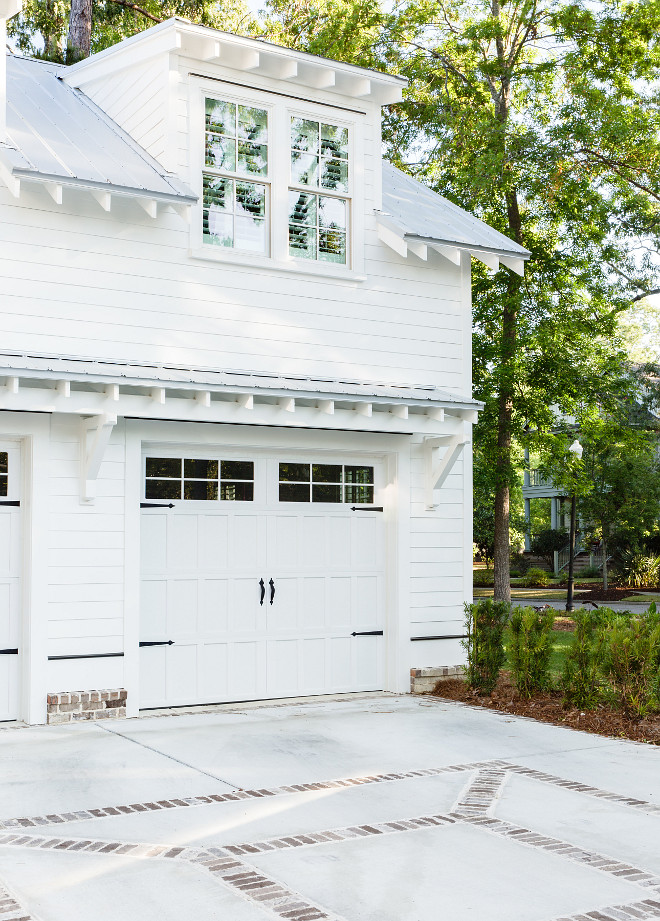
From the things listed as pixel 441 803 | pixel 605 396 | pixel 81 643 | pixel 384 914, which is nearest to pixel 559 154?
pixel 605 396

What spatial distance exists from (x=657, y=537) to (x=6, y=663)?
24216 millimetres

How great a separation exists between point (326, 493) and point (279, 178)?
304 centimetres

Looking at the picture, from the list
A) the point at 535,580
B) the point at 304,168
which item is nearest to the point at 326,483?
the point at 304,168

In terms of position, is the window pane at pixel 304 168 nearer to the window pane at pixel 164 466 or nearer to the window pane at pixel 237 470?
the window pane at pixel 237 470

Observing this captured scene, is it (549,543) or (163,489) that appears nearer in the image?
(163,489)

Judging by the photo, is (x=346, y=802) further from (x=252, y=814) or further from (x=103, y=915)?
(x=103, y=915)

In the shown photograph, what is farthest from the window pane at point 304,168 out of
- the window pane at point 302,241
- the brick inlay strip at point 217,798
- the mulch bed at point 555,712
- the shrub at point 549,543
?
the shrub at point 549,543

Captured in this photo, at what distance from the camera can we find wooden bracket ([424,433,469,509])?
9438mm

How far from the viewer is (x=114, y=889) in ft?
14.0

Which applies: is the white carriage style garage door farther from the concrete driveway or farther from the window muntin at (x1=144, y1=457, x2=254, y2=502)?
the concrete driveway

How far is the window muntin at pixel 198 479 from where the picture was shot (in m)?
8.69

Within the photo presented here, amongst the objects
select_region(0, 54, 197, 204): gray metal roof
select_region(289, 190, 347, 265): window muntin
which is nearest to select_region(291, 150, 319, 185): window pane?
select_region(289, 190, 347, 265): window muntin

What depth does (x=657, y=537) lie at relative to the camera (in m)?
28.8

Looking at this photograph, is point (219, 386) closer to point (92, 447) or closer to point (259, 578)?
point (92, 447)
